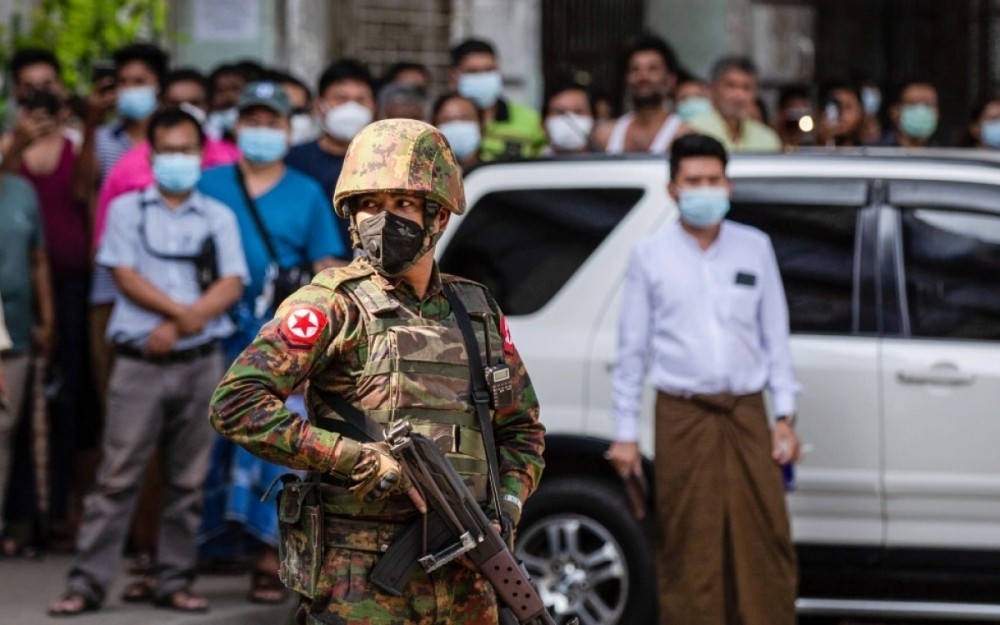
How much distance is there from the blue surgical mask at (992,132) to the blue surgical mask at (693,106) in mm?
1443

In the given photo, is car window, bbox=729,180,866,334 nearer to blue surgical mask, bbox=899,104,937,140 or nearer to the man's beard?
the man's beard

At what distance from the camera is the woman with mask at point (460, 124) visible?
9008 millimetres

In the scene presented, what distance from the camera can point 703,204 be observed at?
21.7ft

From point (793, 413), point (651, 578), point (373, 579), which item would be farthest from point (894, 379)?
point (373, 579)

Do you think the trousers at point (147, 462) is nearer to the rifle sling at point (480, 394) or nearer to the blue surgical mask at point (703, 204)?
the blue surgical mask at point (703, 204)

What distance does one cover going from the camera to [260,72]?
32.7 ft

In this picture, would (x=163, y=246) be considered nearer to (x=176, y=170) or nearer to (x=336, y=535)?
(x=176, y=170)

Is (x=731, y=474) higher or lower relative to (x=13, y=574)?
higher

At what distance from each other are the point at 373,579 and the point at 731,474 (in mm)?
2600

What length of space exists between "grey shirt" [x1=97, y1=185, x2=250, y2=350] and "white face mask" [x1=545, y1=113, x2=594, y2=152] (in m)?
2.77

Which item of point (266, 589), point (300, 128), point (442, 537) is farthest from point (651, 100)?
point (442, 537)

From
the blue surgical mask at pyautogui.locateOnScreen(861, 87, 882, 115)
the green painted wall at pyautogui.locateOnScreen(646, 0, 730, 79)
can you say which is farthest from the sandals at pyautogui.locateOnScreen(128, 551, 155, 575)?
the green painted wall at pyautogui.locateOnScreen(646, 0, 730, 79)

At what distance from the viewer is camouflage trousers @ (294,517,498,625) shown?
421 centimetres

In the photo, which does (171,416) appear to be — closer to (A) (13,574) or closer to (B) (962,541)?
(A) (13,574)
